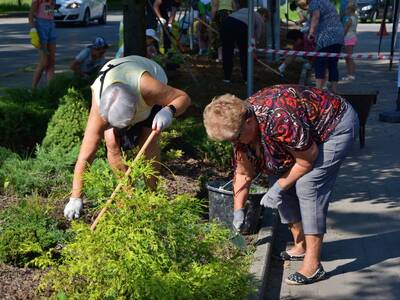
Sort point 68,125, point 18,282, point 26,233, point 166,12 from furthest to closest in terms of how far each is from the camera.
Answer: point 166,12 < point 68,125 < point 26,233 < point 18,282

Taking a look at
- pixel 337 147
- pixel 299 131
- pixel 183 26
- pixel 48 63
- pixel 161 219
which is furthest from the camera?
pixel 183 26

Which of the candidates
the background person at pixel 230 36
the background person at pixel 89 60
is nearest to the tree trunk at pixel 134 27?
the background person at pixel 89 60

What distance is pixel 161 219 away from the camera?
3.64 meters

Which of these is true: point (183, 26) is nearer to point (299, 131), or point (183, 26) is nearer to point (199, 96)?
point (199, 96)

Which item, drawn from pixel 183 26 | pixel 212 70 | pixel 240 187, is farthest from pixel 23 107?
pixel 183 26

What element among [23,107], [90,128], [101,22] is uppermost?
[90,128]

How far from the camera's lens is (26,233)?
4801 millimetres

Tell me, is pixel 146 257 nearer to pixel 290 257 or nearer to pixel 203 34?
pixel 290 257

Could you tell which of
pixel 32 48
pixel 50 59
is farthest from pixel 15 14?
pixel 50 59

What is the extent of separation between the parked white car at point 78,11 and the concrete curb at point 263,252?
2027 centimetres

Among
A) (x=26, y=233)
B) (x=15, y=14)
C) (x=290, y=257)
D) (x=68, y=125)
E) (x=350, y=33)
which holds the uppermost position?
(x=68, y=125)

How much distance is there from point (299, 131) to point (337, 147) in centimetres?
41

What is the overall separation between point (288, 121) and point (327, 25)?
22.3 feet

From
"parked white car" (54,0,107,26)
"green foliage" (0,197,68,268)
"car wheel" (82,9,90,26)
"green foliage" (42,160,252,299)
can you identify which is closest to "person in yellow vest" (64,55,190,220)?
"green foliage" (0,197,68,268)
